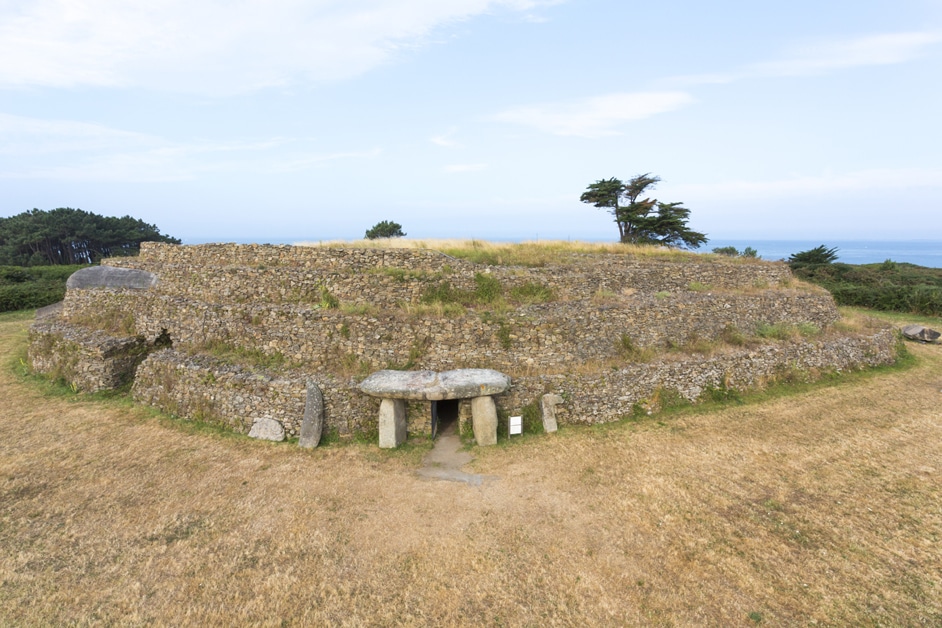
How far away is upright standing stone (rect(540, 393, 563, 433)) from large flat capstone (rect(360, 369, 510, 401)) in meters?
1.22

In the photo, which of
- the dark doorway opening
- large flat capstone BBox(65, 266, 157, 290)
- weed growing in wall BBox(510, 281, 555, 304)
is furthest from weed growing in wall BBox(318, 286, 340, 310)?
large flat capstone BBox(65, 266, 157, 290)

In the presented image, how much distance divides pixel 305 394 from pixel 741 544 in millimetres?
9365

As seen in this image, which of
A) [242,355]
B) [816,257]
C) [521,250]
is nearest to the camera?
[242,355]

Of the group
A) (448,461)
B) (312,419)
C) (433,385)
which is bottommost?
(448,461)

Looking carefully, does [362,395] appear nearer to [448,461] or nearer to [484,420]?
[448,461]

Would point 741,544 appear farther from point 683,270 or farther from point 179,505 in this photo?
point 683,270

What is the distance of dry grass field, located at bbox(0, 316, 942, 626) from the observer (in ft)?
17.9

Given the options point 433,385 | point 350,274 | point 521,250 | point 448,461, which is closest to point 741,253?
point 521,250

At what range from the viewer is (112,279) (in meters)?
14.6

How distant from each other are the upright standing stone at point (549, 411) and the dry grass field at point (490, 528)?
1.09 feet

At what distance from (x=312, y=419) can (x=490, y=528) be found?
503cm

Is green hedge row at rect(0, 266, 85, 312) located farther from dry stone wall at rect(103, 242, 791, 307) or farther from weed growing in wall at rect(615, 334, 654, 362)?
weed growing in wall at rect(615, 334, 654, 362)

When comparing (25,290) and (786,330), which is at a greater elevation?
(25,290)

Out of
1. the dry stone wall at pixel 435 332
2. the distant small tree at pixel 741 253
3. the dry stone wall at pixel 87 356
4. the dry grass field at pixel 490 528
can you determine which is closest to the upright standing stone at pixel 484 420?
the dry grass field at pixel 490 528
